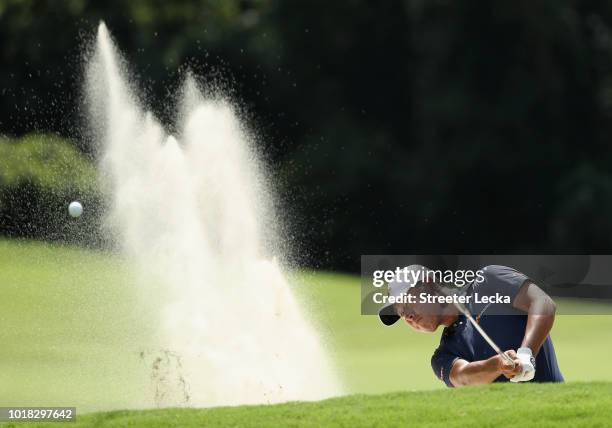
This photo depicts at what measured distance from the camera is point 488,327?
5.33 metres

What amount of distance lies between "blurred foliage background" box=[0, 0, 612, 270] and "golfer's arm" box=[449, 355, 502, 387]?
1842cm

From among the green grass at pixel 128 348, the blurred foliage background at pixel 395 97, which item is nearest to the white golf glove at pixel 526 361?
the green grass at pixel 128 348

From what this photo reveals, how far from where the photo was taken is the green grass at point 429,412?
19.7ft

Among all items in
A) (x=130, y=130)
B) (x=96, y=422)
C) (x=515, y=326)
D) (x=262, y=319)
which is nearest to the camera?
(x=515, y=326)

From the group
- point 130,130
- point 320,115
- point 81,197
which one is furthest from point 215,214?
point 320,115

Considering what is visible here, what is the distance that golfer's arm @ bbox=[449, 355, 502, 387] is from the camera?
5027 millimetres

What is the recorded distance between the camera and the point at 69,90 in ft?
76.6

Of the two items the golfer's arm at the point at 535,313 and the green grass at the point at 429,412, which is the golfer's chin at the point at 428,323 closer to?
the golfer's arm at the point at 535,313

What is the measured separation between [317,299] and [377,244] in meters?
10.4

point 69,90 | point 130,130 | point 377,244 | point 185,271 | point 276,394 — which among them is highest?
point 69,90

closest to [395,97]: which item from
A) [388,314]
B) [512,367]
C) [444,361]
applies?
[388,314]

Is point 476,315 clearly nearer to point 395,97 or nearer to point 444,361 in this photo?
point 444,361

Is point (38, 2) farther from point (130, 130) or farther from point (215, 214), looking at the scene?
point (215, 214)

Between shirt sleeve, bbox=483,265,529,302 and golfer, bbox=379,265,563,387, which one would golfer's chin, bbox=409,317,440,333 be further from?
shirt sleeve, bbox=483,265,529,302
